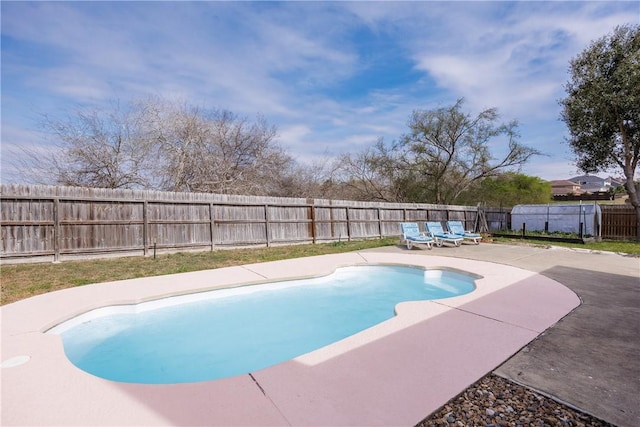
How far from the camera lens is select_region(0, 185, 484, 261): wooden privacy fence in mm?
6539

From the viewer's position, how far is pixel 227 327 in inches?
172

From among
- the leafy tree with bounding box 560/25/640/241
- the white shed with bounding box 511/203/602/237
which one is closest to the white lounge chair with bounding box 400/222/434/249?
the white shed with bounding box 511/203/602/237

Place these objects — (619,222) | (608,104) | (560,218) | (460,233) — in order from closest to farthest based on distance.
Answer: (460,233) → (608,104) → (619,222) → (560,218)

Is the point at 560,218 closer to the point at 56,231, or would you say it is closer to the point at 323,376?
the point at 323,376

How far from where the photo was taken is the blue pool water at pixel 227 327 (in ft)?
10.9

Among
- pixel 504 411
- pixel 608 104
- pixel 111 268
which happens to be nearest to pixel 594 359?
pixel 504 411

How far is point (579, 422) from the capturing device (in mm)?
1751

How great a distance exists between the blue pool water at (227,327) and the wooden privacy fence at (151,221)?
412 centimetres

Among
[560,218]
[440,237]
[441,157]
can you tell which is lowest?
[440,237]

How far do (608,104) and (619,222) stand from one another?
508 centimetres

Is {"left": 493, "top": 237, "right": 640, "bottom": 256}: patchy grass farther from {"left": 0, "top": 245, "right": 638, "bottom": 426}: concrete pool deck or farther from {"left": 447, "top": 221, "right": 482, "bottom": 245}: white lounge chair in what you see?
{"left": 0, "top": 245, "right": 638, "bottom": 426}: concrete pool deck


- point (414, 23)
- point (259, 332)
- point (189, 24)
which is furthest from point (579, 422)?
point (189, 24)

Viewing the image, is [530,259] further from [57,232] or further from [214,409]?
[57,232]

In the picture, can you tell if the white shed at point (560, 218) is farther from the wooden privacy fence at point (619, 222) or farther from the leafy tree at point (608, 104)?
the leafy tree at point (608, 104)
